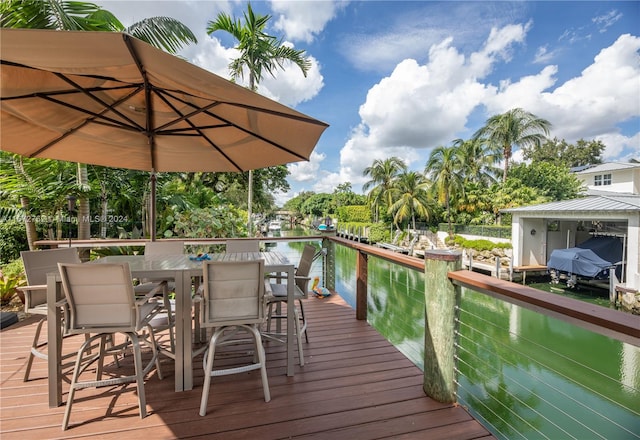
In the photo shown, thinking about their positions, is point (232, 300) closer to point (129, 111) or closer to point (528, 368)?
point (129, 111)

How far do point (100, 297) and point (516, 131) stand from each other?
27.2 m

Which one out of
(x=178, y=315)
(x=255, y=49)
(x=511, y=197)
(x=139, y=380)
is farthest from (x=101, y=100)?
(x=511, y=197)

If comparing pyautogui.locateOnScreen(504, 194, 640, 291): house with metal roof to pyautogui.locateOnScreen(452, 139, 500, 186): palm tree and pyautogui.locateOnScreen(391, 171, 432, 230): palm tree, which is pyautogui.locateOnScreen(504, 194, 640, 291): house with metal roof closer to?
pyautogui.locateOnScreen(391, 171, 432, 230): palm tree

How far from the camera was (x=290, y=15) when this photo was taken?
791cm

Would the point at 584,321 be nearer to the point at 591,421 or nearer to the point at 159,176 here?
the point at 591,421

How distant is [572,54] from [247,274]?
2183 centimetres

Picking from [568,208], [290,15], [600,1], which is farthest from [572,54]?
[290,15]

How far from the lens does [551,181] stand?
22203mm

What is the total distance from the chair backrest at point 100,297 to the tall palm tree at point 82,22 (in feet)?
13.3

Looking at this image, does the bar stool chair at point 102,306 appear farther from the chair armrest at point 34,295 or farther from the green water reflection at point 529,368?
the green water reflection at point 529,368

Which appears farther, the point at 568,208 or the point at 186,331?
the point at 568,208

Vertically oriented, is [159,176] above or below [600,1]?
below

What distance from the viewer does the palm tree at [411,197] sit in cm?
2266

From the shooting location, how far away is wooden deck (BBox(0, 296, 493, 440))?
1.70 meters
